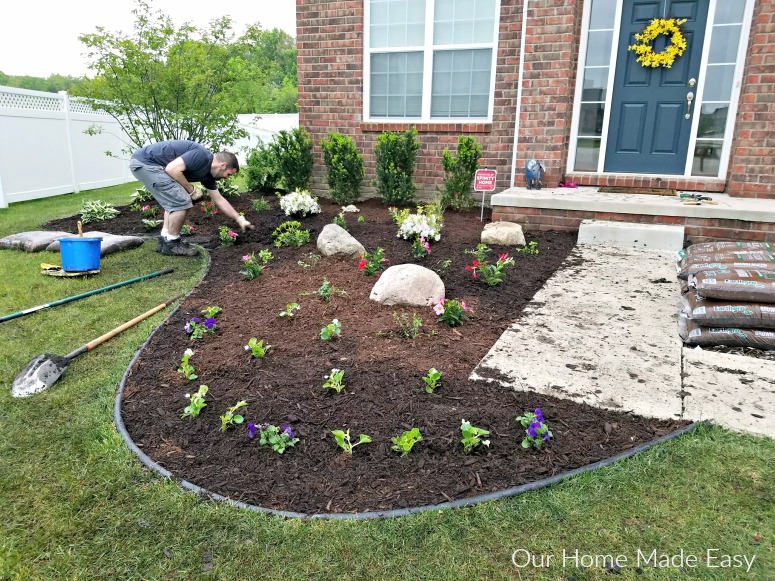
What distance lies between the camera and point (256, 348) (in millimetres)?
3061

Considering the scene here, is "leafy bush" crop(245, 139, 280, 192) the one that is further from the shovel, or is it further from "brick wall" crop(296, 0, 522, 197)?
the shovel

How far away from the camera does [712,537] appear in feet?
5.81

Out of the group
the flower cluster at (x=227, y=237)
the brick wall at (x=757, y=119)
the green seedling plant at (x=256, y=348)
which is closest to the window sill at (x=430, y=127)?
the brick wall at (x=757, y=119)

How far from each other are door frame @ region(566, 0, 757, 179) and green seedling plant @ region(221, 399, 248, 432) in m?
5.93

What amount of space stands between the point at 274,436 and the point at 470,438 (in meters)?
0.87

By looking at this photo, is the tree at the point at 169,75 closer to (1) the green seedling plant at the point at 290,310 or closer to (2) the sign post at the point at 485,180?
(2) the sign post at the point at 485,180

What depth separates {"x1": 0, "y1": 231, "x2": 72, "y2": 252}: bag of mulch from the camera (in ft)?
19.0

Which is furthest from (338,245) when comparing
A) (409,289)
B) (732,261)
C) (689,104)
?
(689,104)

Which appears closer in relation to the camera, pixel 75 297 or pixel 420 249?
pixel 75 297

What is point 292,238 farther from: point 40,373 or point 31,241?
point 31,241

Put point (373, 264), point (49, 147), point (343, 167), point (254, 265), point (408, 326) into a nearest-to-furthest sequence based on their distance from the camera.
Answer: point (408, 326), point (373, 264), point (254, 265), point (343, 167), point (49, 147)

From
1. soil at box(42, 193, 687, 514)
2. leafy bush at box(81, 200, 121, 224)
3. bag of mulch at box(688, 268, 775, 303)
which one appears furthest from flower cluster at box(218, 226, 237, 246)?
bag of mulch at box(688, 268, 775, 303)

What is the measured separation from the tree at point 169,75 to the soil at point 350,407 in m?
4.50

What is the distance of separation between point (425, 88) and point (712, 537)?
6996 millimetres
